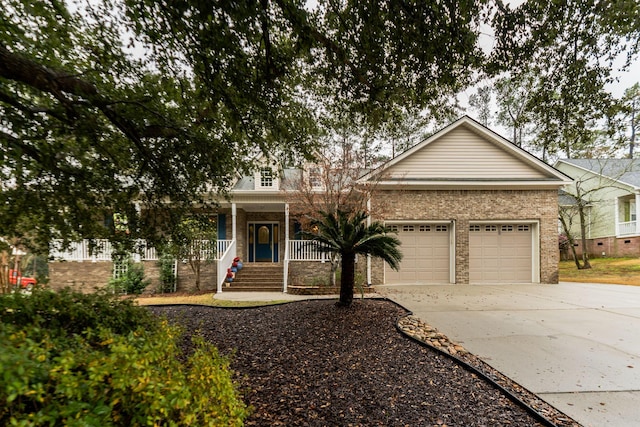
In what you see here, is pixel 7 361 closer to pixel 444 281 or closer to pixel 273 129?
pixel 273 129

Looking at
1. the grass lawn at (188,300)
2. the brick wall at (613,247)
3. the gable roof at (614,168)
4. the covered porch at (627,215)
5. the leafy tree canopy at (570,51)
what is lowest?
the grass lawn at (188,300)

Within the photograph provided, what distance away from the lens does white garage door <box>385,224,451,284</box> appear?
1117 centimetres

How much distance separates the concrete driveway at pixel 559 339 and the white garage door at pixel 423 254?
2056 millimetres

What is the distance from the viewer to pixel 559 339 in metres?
4.66

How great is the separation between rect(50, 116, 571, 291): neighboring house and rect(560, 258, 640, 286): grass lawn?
3.15 meters

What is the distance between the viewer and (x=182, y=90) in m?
4.18

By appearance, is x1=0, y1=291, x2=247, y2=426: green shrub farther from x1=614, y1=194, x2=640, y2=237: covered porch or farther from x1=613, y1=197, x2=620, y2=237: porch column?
x1=613, y1=197, x2=620, y2=237: porch column

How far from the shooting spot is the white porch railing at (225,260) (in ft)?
33.6

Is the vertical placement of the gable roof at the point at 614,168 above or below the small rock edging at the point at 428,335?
above

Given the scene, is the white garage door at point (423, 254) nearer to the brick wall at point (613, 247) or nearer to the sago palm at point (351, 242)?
the sago palm at point (351, 242)

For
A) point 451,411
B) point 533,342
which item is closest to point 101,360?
point 451,411

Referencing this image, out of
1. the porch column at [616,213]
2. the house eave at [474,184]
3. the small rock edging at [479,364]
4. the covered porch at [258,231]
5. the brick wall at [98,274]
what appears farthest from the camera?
the porch column at [616,213]

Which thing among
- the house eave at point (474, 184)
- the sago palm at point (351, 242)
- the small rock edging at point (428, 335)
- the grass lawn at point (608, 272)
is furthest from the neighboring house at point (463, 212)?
the small rock edging at point (428, 335)

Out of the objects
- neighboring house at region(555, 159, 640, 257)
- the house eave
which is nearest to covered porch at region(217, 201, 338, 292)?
the house eave
